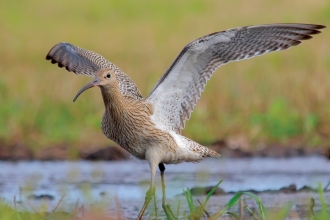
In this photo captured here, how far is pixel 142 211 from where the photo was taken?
7242 mm

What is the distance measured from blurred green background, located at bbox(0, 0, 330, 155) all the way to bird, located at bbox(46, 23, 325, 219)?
2893 mm

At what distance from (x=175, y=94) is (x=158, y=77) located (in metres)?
5.33

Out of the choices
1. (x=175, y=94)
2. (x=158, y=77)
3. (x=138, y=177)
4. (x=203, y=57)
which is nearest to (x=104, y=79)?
(x=175, y=94)

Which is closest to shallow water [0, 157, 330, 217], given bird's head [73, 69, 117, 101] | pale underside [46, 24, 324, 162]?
pale underside [46, 24, 324, 162]

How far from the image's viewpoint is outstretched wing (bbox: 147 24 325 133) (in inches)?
306

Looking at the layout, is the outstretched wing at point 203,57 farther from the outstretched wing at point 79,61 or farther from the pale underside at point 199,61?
the outstretched wing at point 79,61

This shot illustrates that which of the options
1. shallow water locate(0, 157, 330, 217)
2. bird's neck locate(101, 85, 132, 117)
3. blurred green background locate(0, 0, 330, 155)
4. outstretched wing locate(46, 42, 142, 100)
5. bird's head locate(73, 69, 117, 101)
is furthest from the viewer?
blurred green background locate(0, 0, 330, 155)

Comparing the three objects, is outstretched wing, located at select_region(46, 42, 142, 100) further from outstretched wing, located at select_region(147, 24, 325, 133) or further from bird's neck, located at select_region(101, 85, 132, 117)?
bird's neck, located at select_region(101, 85, 132, 117)

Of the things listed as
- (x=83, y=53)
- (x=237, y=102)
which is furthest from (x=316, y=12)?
(x=83, y=53)

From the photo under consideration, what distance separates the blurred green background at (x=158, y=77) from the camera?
11.5 m

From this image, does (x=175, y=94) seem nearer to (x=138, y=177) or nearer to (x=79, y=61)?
(x=79, y=61)

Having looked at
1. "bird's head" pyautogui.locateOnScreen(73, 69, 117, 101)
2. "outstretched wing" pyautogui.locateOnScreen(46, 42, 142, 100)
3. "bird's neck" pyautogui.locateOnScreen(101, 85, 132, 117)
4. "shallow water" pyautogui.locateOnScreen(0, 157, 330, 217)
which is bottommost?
"shallow water" pyautogui.locateOnScreen(0, 157, 330, 217)

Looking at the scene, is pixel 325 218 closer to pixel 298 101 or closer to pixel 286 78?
pixel 298 101

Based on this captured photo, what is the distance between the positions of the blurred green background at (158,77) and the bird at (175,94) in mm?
2893
